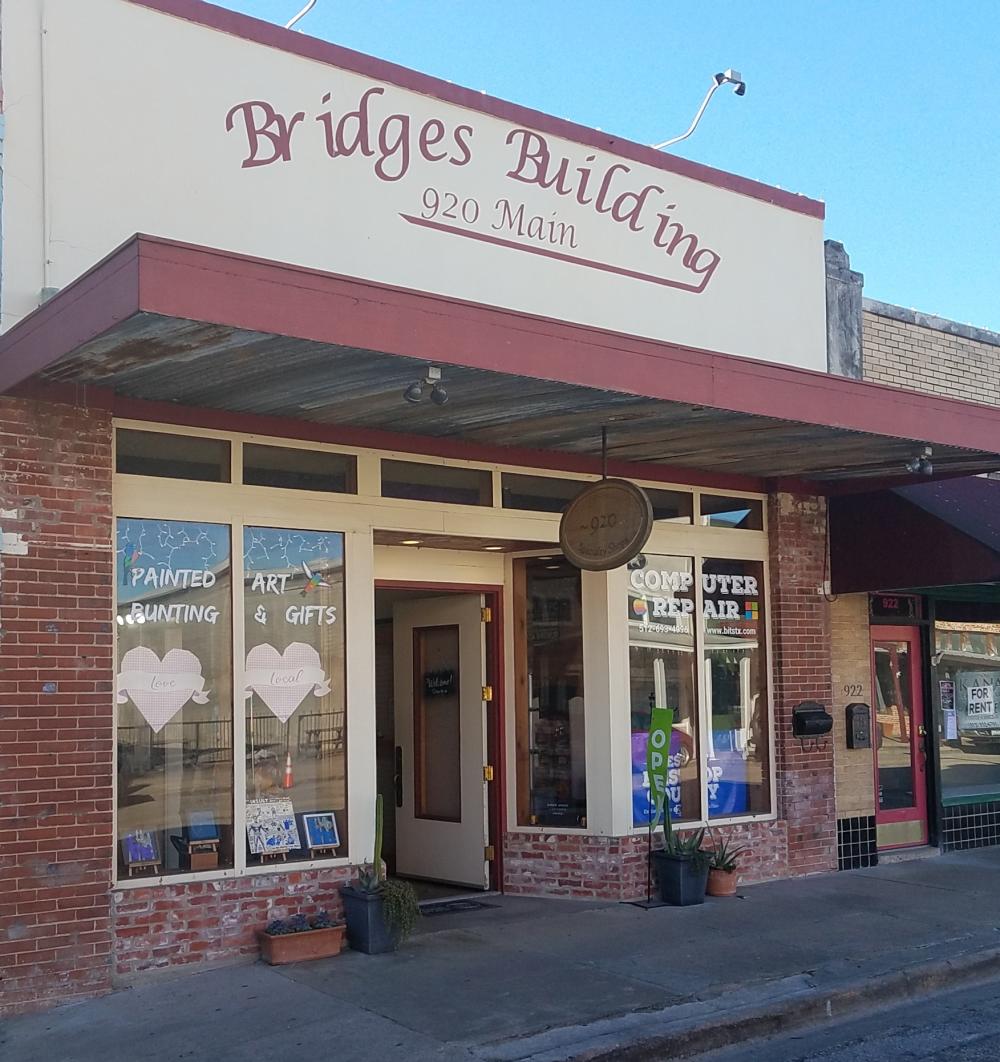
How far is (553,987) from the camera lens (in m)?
7.11

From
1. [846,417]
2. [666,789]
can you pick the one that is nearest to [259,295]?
[846,417]

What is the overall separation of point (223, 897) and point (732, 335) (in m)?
6.17

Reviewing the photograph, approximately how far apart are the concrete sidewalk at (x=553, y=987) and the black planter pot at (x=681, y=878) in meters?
0.13

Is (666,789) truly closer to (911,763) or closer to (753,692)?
(753,692)

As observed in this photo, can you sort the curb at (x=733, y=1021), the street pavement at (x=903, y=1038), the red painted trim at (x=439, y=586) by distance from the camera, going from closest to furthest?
the curb at (x=733, y=1021) < the street pavement at (x=903, y=1038) < the red painted trim at (x=439, y=586)

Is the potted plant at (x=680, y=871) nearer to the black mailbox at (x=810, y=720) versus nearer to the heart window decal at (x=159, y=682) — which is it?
the black mailbox at (x=810, y=720)

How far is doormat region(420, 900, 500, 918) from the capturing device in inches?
362

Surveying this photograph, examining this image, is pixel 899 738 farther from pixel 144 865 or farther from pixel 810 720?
pixel 144 865

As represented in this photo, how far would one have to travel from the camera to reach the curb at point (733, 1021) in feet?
20.0

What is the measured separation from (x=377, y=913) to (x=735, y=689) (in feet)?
13.2

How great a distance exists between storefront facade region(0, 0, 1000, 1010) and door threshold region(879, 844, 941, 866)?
3.06ft

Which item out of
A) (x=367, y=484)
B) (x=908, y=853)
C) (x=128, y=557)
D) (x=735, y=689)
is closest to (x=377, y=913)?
(x=128, y=557)

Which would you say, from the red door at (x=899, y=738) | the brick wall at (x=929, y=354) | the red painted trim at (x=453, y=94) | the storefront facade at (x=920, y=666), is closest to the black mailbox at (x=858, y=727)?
the storefront facade at (x=920, y=666)

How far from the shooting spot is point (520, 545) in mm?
9625
